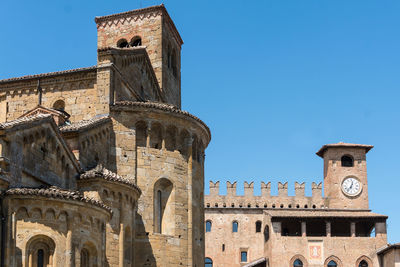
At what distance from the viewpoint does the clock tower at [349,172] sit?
56938mm

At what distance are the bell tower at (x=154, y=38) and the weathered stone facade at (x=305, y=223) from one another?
15.8 metres

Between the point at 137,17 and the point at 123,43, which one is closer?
the point at 137,17

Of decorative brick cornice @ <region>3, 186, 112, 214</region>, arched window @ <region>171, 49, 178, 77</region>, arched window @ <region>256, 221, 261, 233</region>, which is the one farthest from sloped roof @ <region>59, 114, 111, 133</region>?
arched window @ <region>256, 221, 261, 233</region>

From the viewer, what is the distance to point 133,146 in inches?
995

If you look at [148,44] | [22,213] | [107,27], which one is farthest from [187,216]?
[107,27]

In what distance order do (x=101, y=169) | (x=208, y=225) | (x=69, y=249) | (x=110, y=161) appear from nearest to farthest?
(x=69, y=249), (x=101, y=169), (x=110, y=161), (x=208, y=225)

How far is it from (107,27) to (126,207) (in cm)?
1694

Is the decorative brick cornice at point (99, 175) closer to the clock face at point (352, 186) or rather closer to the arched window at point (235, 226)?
the arched window at point (235, 226)

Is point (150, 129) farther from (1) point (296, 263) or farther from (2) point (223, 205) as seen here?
(2) point (223, 205)

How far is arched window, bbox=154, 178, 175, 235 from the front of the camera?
2531 centimetres

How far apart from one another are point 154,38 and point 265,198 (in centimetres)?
2871

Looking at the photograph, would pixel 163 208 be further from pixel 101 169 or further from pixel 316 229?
pixel 316 229

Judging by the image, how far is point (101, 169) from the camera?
21969 millimetres

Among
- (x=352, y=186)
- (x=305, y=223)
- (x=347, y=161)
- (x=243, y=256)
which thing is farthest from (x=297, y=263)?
(x=347, y=161)
